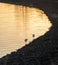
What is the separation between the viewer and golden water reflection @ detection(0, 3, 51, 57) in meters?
3.71

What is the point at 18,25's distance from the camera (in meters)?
4.48

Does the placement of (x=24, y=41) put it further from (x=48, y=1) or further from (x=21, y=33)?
(x=48, y=1)

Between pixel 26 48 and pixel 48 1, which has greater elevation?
pixel 48 1

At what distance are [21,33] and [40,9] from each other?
1240 mm

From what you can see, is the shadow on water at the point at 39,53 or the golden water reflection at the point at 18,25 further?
the golden water reflection at the point at 18,25

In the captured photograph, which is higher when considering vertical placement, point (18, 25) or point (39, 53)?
point (18, 25)

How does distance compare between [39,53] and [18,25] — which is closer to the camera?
[39,53]

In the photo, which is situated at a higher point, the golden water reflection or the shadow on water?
the golden water reflection

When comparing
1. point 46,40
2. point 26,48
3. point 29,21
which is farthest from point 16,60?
point 29,21

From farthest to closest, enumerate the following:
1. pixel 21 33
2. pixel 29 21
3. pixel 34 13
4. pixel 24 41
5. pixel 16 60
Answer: pixel 34 13
pixel 29 21
pixel 21 33
pixel 24 41
pixel 16 60

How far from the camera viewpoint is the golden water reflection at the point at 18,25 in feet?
12.2

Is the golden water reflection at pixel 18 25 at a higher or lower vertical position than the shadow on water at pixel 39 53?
higher

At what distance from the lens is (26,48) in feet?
10.8

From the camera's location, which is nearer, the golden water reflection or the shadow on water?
the shadow on water
